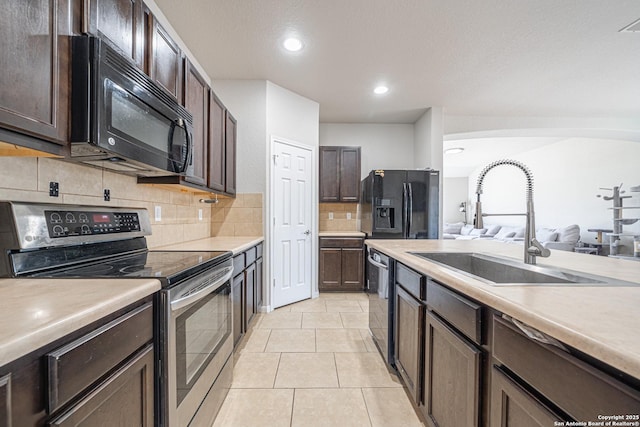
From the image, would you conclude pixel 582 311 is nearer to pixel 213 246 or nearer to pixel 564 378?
pixel 564 378

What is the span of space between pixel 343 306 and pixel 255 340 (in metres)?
1.28

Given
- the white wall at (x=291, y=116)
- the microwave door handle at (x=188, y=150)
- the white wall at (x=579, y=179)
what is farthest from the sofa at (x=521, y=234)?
the microwave door handle at (x=188, y=150)

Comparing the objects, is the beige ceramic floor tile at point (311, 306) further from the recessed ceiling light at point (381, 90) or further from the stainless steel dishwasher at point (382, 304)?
the recessed ceiling light at point (381, 90)

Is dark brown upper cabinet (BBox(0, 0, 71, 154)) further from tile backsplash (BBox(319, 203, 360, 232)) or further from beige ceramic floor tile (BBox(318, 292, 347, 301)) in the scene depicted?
tile backsplash (BBox(319, 203, 360, 232))

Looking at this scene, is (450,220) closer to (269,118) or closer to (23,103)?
(269,118)

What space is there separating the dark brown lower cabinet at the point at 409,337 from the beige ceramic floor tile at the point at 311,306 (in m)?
1.55

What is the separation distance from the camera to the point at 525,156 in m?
7.16

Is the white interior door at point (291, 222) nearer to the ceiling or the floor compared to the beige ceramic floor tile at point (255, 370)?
nearer to the ceiling

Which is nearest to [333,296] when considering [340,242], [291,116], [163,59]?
[340,242]

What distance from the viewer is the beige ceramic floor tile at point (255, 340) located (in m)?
2.33

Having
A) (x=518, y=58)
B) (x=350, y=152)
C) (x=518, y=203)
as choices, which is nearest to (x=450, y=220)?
(x=518, y=203)

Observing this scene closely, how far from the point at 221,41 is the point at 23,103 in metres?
2.10

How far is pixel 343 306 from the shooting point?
11.2 ft

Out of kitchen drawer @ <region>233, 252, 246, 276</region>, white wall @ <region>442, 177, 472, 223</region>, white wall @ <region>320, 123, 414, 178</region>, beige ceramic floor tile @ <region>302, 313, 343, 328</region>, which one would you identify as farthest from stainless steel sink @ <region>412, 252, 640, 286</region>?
white wall @ <region>442, 177, 472, 223</region>
